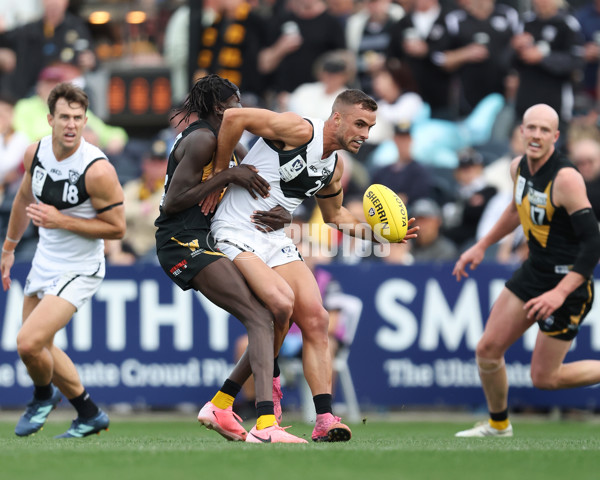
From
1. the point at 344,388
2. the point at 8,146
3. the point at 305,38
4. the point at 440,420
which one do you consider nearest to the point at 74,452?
the point at 344,388

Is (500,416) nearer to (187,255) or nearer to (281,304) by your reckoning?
(281,304)

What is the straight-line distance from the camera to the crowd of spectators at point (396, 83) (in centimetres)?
1373

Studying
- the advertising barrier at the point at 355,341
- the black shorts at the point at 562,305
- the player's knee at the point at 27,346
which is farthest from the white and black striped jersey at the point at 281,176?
the advertising barrier at the point at 355,341

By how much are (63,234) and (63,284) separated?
1.37 ft

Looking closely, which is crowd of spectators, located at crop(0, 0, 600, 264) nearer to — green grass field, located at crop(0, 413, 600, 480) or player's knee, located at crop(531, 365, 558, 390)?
player's knee, located at crop(531, 365, 558, 390)

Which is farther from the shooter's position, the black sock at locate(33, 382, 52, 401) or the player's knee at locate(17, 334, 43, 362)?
the black sock at locate(33, 382, 52, 401)

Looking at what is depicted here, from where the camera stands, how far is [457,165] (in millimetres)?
14734

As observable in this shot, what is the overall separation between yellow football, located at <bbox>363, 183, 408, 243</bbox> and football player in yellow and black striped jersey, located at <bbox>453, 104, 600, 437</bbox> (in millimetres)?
1257

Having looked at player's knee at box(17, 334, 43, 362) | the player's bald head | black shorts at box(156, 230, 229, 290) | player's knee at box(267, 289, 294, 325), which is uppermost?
the player's bald head

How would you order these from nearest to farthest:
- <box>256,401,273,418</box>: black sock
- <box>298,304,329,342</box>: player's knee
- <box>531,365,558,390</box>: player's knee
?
<box>256,401,273,418</box>: black sock, <box>298,304,329,342</box>: player's knee, <box>531,365,558,390</box>: player's knee

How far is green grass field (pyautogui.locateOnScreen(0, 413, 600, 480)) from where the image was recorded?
19.7 feet

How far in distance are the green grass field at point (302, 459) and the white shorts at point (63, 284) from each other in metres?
1.15

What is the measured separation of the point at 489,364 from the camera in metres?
9.31

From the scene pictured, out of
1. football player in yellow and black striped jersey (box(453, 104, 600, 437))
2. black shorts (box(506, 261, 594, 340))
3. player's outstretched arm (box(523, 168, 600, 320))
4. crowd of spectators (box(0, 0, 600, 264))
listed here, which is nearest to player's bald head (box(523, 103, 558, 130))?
football player in yellow and black striped jersey (box(453, 104, 600, 437))
